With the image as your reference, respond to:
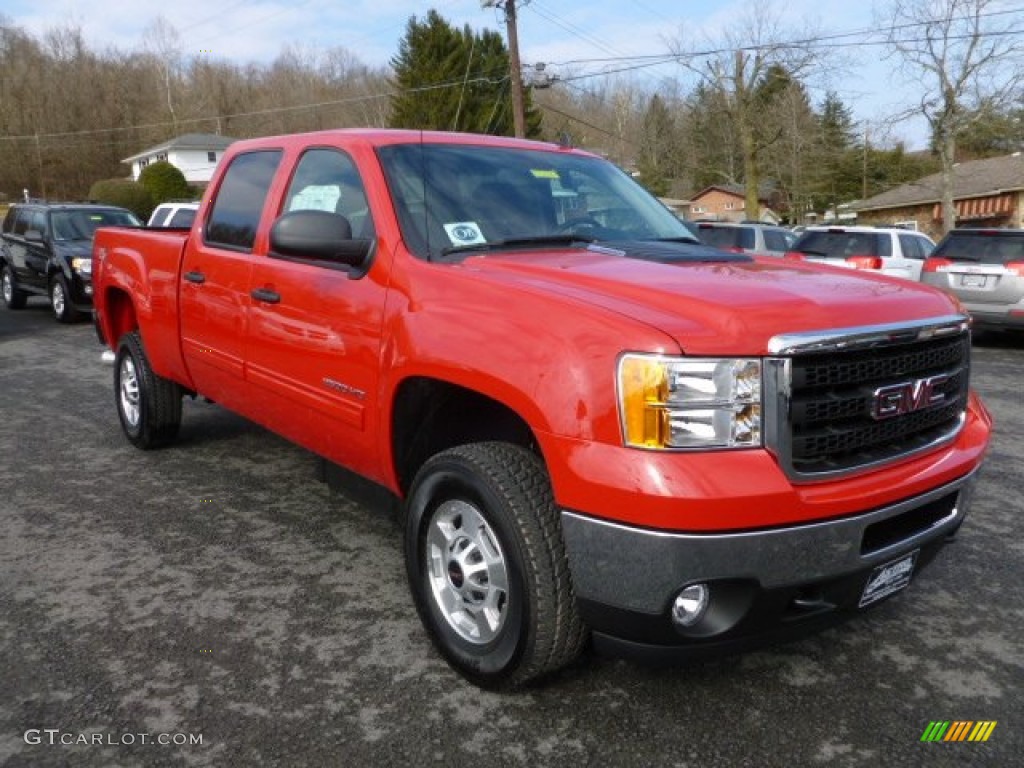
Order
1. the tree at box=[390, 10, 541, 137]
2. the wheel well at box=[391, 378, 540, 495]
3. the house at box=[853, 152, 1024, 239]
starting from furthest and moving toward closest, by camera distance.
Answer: the tree at box=[390, 10, 541, 137] → the house at box=[853, 152, 1024, 239] → the wheel well at box=[391, 378, 540, 495]

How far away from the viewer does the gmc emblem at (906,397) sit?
2.50 meters

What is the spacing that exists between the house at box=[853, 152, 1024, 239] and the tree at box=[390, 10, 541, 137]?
66.7 ft

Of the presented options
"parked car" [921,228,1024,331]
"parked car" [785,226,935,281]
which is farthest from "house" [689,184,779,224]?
"parked car" [921,228,1024,331]

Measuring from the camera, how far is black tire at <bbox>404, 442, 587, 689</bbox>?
8.18 ft

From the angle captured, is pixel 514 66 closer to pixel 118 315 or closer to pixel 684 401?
pixel 118 315

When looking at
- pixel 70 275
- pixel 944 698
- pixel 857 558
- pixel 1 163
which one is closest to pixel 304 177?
pixel 857 558

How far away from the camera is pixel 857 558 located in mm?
2412

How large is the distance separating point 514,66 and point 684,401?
Result: 2542cm

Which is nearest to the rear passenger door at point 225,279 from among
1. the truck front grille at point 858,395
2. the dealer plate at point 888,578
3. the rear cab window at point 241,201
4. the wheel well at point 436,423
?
the rear cab window at point 241,201

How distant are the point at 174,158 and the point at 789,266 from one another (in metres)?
70.2

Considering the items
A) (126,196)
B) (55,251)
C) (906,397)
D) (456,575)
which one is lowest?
(456,575)

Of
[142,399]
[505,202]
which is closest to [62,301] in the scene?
[142,399]

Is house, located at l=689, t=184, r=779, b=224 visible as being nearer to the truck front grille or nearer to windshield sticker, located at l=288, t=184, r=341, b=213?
windshield sticker, located at l=288, t=184, r=341, b=213

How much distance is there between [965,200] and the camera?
142 feet
